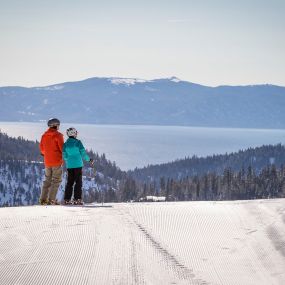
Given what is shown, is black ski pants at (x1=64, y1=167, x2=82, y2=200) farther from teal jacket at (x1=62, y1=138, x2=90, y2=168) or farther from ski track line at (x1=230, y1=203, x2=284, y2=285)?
ski track line at (x1=230, y1=203, x2=284, y2=285)

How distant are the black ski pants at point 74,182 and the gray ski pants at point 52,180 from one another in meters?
0.48

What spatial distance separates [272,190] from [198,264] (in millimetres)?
157871

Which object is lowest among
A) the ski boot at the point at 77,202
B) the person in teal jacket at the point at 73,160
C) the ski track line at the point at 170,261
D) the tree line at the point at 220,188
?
the tree line at the point at 220,188

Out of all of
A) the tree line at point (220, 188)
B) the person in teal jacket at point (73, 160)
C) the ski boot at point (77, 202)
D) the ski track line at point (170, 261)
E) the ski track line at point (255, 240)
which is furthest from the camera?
the tree line at point (220, 188)

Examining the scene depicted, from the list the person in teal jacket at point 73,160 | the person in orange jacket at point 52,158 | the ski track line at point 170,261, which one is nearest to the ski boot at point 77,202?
the person in teal jacket at point 73,160

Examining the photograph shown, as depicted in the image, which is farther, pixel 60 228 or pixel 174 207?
pixel 174 207

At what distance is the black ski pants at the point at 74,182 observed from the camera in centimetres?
1322

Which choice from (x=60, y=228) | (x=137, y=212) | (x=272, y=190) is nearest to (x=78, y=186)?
(x=137, y=212)

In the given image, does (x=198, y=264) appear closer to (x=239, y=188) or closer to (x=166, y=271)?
(x=166, y=271)

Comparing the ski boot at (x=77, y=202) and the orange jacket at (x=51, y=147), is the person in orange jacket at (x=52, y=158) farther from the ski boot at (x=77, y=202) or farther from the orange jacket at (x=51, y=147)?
the ski boot at (x=77, y=202)

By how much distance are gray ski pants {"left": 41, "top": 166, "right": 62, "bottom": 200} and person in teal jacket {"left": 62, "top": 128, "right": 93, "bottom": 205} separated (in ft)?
1.61

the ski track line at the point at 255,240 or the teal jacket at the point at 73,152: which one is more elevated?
the teal jacket at the point at 73,152

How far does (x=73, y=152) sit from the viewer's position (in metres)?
13.2

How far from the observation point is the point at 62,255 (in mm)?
6430
